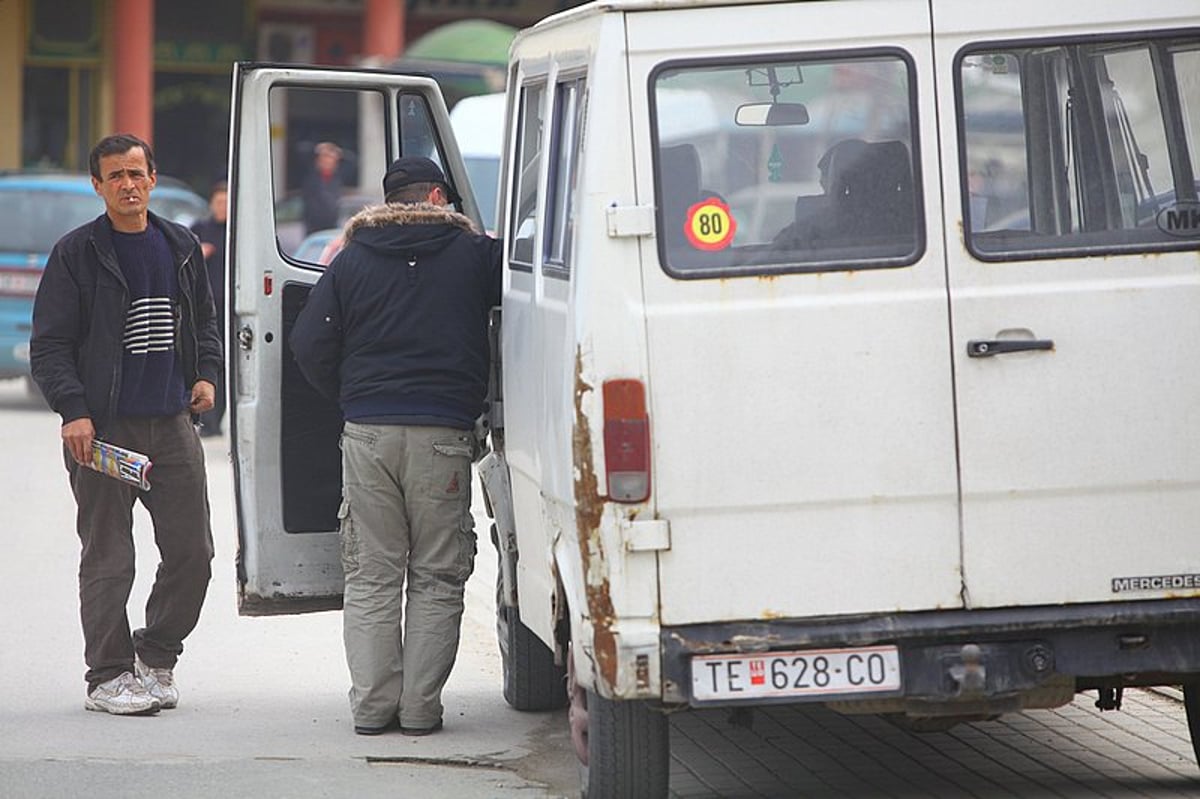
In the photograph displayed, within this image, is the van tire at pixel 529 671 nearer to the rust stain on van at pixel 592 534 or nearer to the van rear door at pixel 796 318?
the rust stain on van at pixel 592 534

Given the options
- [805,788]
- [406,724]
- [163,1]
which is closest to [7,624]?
[406,724]

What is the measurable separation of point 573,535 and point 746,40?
1276 mm

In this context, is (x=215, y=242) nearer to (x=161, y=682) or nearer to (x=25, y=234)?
(x=25, y=234)

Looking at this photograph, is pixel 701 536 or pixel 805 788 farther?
pixel 805 788

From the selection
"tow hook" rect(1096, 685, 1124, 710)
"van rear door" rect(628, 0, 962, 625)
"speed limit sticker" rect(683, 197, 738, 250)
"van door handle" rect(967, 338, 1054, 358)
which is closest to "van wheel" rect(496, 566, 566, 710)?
"tow hook" rect(1096, 685, 1124, 710)

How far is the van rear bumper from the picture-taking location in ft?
18.2

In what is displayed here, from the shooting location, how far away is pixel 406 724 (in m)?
7.37

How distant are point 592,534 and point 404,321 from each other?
1.75 m

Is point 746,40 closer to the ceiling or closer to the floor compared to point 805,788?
closer to the ceiling

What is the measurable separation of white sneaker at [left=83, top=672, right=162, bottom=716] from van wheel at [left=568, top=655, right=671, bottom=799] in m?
2.28

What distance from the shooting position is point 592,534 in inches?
218

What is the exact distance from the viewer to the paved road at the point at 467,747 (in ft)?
21.4

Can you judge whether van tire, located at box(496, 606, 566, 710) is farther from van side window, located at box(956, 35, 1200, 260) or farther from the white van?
van side window, located at box(956, 35, 1200, 260)

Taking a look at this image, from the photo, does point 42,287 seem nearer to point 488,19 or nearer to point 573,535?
point 573,535
